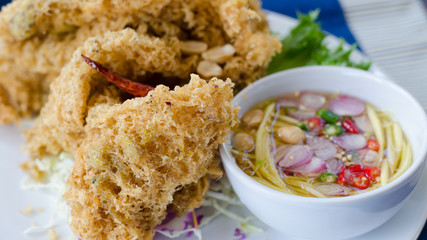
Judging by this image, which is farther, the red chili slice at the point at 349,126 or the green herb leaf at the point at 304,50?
the green herb leaf at the point at 304,50

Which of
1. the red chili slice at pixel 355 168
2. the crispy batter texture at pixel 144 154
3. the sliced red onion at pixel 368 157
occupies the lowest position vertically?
the sliced red onion at pixel 368 157

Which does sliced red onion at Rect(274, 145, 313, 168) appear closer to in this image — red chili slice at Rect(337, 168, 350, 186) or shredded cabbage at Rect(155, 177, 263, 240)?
red chili slice at Rect(337, 168, 350, 186)

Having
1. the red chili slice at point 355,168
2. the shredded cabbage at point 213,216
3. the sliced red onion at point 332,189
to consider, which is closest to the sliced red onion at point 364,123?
the red chili slice at point 355,168

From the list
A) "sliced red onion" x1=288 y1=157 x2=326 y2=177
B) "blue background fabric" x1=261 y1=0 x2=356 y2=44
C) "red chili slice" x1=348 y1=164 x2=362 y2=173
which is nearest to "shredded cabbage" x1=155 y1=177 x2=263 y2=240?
"sliced red onion" x1=288 y1=157 x2=326 y2=177

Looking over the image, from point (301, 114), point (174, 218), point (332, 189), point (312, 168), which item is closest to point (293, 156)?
point (312, 168)

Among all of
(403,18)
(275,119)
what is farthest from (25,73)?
(403,18)

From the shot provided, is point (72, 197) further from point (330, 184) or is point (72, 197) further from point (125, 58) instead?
point (330, 184)

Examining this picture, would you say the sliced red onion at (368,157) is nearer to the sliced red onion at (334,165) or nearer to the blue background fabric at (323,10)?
the sliced red onion at (334,165)
